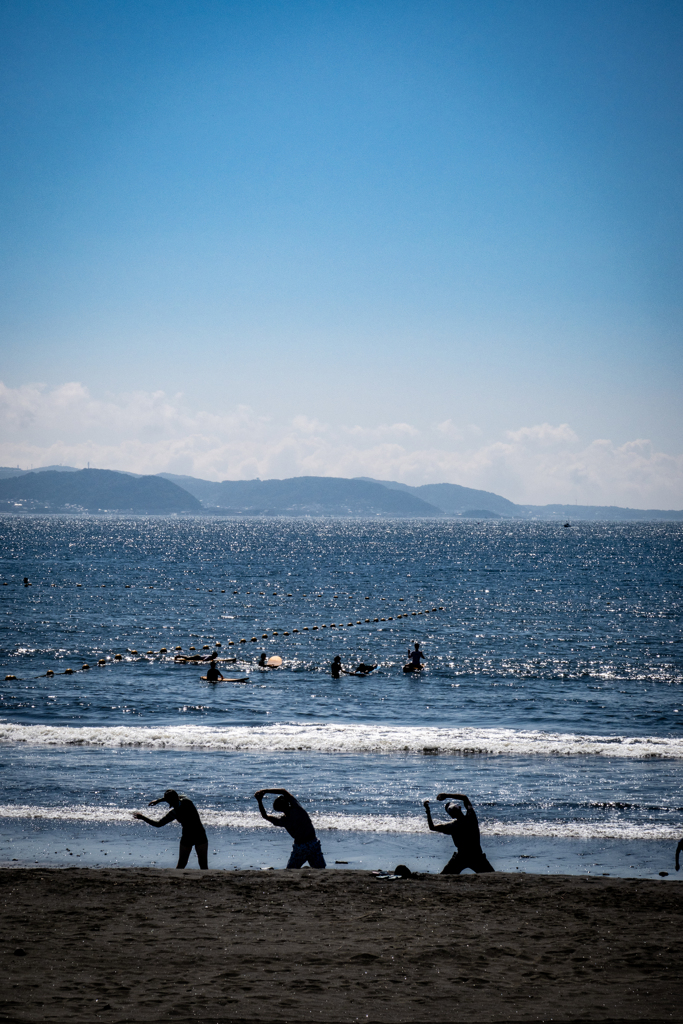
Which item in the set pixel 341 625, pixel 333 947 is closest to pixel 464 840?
pixel 333 947

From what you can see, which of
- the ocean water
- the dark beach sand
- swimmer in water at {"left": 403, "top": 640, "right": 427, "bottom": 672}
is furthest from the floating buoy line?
the dark beach sand

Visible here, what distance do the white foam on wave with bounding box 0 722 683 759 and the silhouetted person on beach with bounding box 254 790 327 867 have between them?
1095cm

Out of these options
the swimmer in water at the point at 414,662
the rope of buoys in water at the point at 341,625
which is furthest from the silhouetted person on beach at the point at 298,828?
the rope of buoys in water at the point at 341,625

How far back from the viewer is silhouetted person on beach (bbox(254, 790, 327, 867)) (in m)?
12.6

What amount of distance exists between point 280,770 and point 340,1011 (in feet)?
45.9

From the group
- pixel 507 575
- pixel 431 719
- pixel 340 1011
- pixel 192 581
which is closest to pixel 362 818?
pixel 340 1011

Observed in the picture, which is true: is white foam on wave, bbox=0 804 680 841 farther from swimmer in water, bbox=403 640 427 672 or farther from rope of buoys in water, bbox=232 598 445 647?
rope of buoys in water, bbox=232 598 445 647

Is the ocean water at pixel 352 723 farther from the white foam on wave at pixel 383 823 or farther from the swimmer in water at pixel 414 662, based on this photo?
A: the swimmer in water at pixel 414 662

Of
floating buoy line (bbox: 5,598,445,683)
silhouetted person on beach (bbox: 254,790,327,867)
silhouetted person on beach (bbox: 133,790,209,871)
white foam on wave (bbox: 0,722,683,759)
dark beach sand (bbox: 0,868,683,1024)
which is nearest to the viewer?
dark beach sand (bbox: 0,868,683,1024)

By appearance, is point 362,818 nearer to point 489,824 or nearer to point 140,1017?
point 489,824

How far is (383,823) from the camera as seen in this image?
17.0m

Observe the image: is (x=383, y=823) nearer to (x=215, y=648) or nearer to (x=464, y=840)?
(x=464, y=840)

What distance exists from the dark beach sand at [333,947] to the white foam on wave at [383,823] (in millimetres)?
3850

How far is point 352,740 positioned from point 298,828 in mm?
12808
